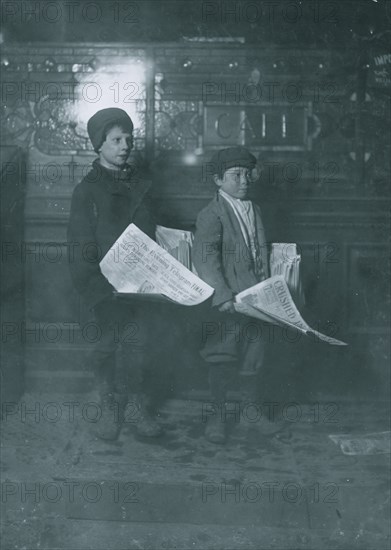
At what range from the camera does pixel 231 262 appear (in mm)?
4094

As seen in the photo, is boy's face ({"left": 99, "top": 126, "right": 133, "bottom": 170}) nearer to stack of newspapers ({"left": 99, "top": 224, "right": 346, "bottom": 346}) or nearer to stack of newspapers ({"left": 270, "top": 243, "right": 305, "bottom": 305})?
stack of newspapers ({"left": 99, "top": 224, "right": 346, "bottom": 346})

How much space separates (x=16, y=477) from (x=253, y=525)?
1.23 meters

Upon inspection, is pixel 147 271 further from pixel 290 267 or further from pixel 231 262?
pixel 290 267

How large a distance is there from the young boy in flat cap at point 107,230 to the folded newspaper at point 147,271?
0.12m

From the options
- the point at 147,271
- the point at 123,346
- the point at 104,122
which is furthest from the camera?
the point at 123,346

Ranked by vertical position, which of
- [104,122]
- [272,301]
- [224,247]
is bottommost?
[272,301]

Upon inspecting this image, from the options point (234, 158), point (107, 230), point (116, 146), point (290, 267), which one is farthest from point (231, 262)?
point (116, 146)

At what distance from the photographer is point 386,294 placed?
16.2 ft

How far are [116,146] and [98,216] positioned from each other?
0.41m

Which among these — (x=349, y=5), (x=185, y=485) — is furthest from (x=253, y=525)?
(x=349, y=5)

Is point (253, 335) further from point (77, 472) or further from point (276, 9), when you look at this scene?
point (276, 9)

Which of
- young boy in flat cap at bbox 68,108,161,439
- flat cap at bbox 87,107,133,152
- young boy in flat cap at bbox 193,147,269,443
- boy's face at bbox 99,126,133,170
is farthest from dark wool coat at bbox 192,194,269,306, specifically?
flat cap at bbox 87,107,133,152

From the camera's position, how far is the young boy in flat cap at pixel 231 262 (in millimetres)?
4027

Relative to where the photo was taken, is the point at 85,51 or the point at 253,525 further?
the point at 85,51
